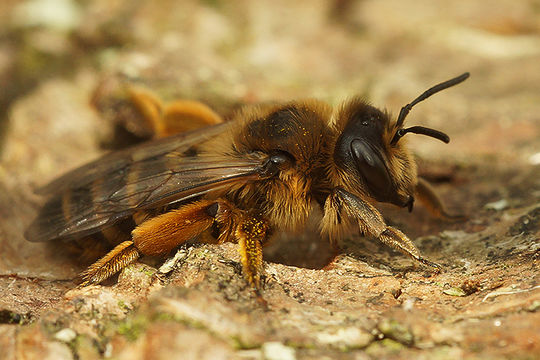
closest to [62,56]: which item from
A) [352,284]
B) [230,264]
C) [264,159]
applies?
[264,159]

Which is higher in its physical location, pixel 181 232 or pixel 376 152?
pixel 376 152

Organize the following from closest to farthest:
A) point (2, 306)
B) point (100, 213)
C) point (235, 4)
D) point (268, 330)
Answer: point (268, 330) < point (2, 306) < point (100, 213) < point (235, 4)

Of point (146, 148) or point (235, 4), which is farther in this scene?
point (235, 4)

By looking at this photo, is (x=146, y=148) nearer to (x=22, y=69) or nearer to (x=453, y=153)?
(x=22, y=69)

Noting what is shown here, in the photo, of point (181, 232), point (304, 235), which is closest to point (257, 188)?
point (181, 232)

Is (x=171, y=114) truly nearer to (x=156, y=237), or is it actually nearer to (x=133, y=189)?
(x=133, y=189)

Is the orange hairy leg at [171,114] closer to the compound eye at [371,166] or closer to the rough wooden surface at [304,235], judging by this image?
the rough wooden surface at [304,235]

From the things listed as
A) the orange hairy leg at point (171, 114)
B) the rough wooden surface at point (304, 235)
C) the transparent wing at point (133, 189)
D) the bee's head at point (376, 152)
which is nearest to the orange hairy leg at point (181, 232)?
the transparent wing at point (133, 189)

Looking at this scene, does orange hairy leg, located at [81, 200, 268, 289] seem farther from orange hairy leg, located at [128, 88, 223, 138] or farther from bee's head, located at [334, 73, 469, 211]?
orange hairy leg, located at [128, 88, 223, 138]
